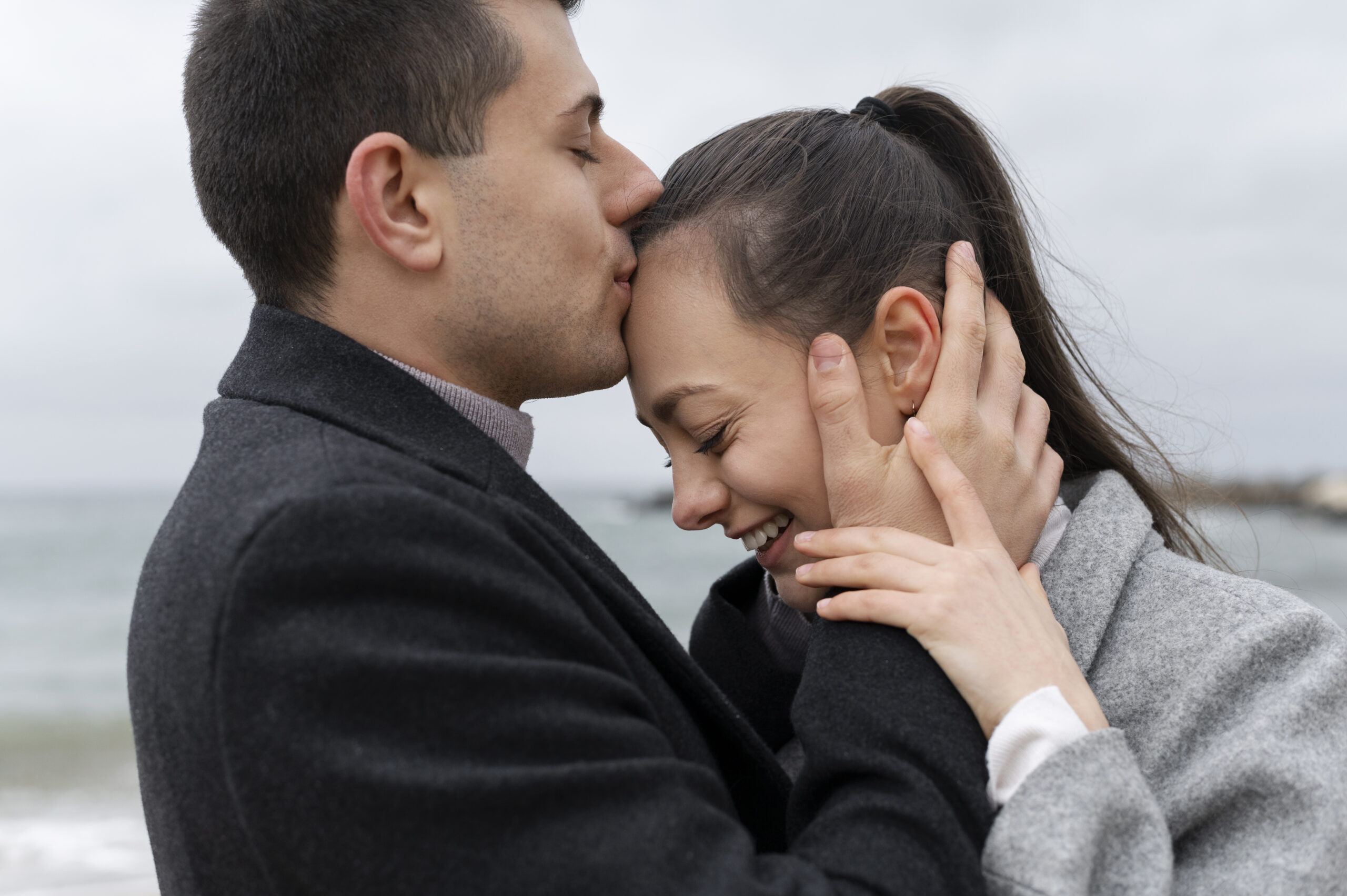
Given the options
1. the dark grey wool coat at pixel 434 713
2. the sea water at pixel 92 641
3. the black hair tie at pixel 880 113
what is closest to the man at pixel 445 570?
the dark grey wool coat at pixel 434 713

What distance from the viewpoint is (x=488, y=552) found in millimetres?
1287

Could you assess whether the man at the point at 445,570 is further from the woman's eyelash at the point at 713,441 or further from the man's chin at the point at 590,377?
the woman's eyelash at the point at 713,441

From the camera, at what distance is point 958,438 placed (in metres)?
1.84

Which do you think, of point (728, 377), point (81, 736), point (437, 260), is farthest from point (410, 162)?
point (81, 736)

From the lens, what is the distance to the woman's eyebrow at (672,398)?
198 centimetres

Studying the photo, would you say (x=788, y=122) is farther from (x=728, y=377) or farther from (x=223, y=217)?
(x=223, y=217)

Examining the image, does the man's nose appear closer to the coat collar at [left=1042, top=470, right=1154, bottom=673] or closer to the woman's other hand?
the woman's other hand

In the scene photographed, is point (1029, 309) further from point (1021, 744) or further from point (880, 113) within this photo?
point (1021, 744)

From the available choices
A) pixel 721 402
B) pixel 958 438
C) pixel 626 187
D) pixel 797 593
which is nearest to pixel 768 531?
pixel 797 593

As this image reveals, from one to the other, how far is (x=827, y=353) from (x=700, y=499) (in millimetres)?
390

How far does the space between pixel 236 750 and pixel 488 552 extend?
364 millimetres

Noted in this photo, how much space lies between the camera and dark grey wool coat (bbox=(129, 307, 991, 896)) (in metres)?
1.08

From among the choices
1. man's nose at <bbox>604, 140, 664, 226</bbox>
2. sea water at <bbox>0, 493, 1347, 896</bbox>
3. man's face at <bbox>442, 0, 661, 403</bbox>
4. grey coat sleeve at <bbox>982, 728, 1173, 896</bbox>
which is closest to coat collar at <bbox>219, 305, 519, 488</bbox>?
man's face at <bbox>442, 0, 661, 403</bbox>

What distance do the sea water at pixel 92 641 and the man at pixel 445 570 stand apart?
Result: 1.42 meters
